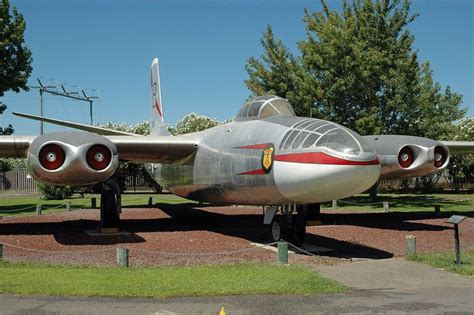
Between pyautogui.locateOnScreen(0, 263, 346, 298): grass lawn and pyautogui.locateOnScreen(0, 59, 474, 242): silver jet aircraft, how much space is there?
6.54ft

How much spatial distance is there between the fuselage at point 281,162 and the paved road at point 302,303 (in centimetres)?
215

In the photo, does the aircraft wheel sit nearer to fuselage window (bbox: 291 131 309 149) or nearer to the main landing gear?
the main landing gear

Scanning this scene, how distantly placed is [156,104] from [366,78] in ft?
37.6

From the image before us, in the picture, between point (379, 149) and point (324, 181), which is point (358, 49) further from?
point (324, 181)

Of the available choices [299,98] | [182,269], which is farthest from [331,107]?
[182,269]

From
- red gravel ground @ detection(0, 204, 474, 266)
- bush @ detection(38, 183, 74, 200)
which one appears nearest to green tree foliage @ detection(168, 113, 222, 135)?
bush @ detection(38, 183, 74, 200)

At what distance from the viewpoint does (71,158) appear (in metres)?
12.5

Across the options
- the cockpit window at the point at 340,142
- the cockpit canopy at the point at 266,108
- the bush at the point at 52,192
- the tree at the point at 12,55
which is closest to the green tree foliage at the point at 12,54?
the tree at the point at 12,55

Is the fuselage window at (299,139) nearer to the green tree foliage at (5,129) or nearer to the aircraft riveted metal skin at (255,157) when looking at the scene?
the aircraft riveted metal skin at (255,157)

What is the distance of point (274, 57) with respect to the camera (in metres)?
31.5

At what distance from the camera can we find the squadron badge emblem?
449 inches

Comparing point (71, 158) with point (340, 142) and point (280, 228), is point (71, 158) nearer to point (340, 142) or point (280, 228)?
point (280, 228)

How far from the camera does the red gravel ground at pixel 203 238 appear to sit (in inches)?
455

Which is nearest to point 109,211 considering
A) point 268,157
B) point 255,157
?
point 255,157
